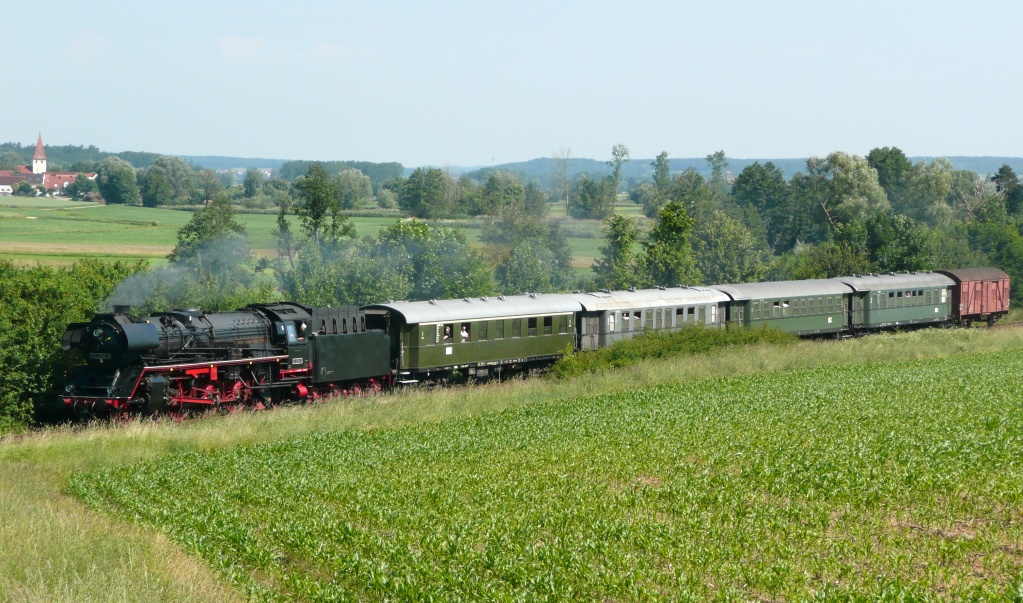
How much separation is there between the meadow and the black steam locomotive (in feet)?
5.42

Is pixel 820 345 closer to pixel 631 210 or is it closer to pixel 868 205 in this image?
pixel 868 205

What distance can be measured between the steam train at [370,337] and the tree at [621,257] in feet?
62.0

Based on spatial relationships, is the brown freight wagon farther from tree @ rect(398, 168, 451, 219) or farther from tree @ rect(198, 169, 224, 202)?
tree @ rect(198, 169, 224, 202)

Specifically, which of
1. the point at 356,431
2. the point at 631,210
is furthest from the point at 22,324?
the point at 631,210

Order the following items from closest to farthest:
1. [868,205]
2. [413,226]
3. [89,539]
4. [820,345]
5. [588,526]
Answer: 1. [89,539]
2. [588,526]
3. [820,345]
4. [413,226]
5. [868,205]

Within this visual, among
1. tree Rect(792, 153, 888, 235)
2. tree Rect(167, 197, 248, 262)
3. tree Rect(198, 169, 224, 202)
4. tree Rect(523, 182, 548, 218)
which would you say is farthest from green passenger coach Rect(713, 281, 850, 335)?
tree Rect(198, 169, 224, 202)

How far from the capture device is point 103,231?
88625 mm

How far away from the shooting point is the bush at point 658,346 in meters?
33.8

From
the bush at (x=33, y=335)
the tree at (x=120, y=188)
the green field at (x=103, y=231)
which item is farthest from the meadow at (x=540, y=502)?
the tree at (x=120, y=188)

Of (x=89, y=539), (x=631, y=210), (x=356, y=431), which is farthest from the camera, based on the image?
(x=631, y=210)

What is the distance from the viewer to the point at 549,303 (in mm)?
35844

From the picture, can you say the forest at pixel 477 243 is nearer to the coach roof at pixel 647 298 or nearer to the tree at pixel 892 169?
the tree at pixel 892 169

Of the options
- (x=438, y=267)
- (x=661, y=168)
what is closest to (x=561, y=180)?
(x=661, y=168)

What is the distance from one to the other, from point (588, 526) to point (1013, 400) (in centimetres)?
1564
